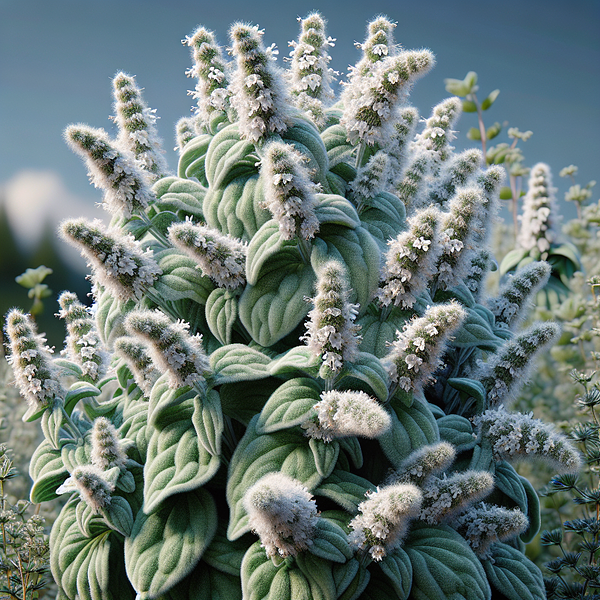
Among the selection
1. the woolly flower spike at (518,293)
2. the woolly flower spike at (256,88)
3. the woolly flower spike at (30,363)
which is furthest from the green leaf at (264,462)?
the woolly flower spike at (518,293)

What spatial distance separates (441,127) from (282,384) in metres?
0.70

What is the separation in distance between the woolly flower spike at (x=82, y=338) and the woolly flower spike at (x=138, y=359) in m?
0.26

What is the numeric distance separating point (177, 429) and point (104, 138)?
18.6 inches

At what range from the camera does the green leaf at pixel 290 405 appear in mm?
936

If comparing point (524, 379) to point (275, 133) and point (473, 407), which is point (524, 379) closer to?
point (473, 407)

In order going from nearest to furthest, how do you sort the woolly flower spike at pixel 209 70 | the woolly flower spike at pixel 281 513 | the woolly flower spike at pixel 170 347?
the woolly flower spike at pixel 281 513 → the woolly flower spike at pixel 170 347 → the woolly flower spike at pixel 209 70

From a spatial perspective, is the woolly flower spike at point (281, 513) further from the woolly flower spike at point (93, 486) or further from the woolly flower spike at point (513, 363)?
the woolly flower spike at point (513, 363)

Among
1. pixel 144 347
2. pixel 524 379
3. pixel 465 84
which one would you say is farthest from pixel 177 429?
pixel 465 84

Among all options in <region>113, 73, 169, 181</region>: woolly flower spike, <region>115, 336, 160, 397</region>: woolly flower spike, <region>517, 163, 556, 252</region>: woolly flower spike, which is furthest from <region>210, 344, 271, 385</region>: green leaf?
<region>517, 163, 556, 252</region>: woolly flower spike

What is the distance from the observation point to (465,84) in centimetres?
244

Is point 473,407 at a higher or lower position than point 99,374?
higher

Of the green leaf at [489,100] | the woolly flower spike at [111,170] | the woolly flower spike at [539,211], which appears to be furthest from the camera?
the green leaf at [489,100]

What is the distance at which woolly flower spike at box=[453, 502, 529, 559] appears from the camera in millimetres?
968

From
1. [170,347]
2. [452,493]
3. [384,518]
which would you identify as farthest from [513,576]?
[170,347]
